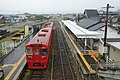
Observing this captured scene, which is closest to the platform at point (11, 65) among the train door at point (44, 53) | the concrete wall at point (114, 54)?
the train door at point (44, 53)

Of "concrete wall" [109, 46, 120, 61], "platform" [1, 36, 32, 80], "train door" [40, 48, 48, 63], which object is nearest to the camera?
"platform" [1, 36, 32, 80]

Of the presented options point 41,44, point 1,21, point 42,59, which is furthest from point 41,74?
point 1,21

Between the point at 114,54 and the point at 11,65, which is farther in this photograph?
the point at 11,65

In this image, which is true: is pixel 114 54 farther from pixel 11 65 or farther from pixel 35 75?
pixel 11 65

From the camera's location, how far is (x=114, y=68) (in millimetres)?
13383

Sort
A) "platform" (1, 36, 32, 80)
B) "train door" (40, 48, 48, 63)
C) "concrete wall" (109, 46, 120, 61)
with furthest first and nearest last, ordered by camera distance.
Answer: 1. "concrete wall" (109, 46, 120, 61)
2. "train door" (40, 48, 48, 63)
3. "platform" (1, 36, 32, 80)

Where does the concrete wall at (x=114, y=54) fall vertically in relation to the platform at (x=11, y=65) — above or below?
above

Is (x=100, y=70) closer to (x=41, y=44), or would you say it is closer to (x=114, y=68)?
(x=114, y=68)

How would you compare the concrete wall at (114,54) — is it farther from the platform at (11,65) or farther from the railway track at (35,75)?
the platform at (11,65)

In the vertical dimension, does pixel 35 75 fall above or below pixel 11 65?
below

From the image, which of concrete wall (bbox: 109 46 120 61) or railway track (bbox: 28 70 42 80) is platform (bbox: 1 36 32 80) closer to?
railway track (bbox: 28 70 42 80)

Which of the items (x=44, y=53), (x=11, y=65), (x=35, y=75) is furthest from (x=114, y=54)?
(x=11, y=65)

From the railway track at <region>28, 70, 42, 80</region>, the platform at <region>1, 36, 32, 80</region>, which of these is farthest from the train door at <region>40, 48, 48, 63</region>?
the platform at <region>1, 36, 32, 80</region>

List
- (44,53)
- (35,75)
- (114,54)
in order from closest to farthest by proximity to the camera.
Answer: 1. (35,75)
2. (44,53)
3. (114,54)
